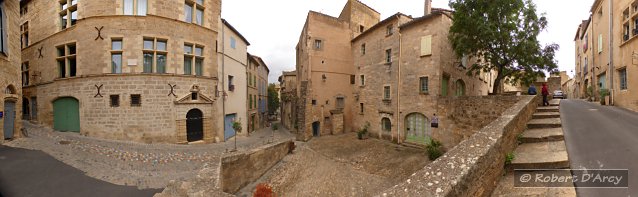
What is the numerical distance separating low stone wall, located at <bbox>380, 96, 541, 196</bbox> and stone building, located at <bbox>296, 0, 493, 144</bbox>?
1155cm

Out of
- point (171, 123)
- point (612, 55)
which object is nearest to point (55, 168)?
point (171, 123)

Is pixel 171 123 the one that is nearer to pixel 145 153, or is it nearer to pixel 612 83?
pixel 145 153

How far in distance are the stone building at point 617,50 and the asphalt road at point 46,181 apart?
19177mm

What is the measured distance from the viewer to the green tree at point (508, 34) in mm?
11875

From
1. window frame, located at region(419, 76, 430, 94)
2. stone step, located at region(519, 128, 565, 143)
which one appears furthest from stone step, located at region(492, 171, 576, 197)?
window frame, located at region(419, 76, 430, 94)

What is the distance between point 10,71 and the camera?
9.52m

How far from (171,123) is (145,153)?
2.64 m

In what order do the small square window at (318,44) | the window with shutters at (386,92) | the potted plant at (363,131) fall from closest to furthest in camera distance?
the window with shutters at (386,92)
the potted plant at (363,131)
the small square window at (318,44)

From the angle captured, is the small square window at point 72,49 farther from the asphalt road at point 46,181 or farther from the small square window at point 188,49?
the asphalt road at point 46,181

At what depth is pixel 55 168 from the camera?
273 inches

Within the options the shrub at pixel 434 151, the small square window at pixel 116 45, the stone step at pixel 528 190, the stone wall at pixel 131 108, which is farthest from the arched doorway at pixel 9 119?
the shrub at pixel 434 151

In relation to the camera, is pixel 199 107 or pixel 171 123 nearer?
pixel 171 123

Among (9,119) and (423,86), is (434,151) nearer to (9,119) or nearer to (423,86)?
(423,86)

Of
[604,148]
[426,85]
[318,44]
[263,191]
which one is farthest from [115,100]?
[426,85]
